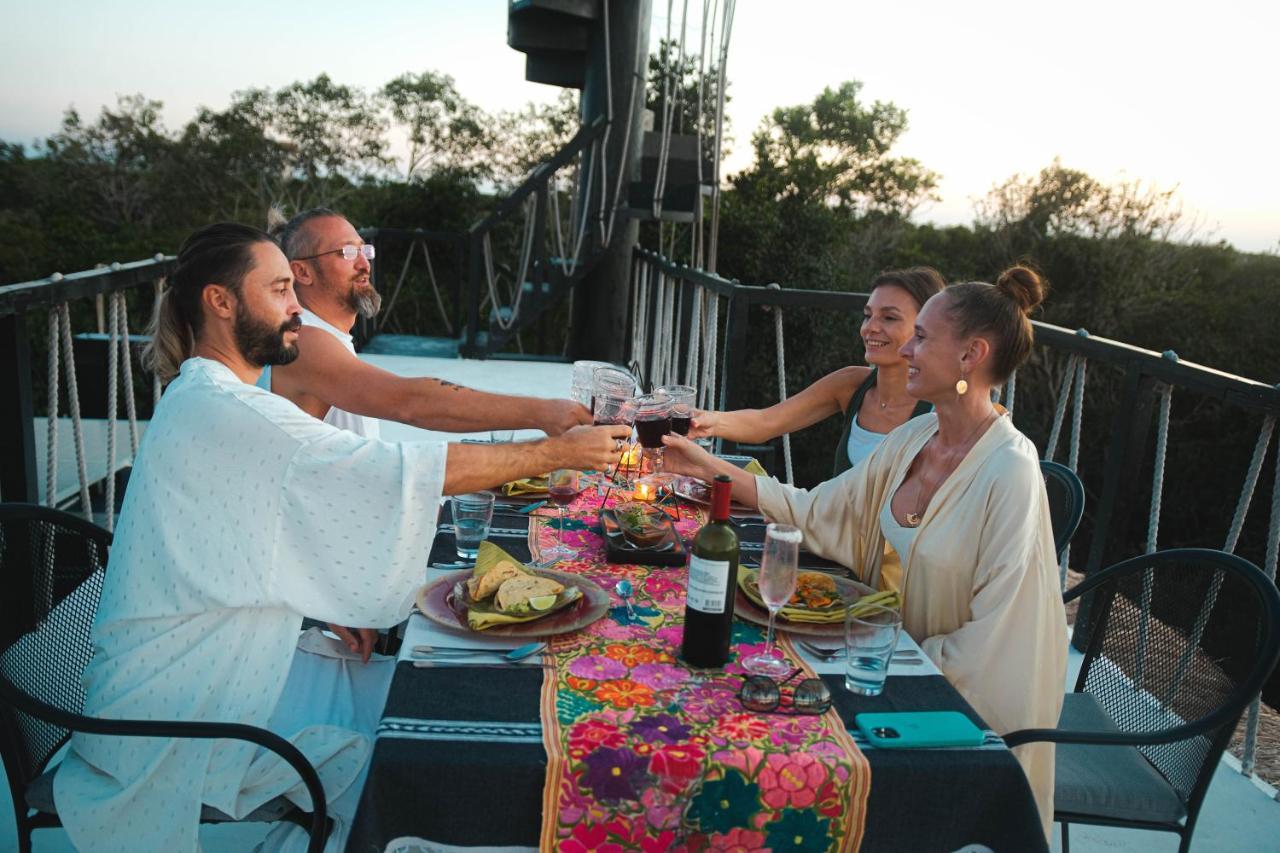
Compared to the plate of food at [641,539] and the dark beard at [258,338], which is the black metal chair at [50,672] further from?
the plate of food at [641,539]

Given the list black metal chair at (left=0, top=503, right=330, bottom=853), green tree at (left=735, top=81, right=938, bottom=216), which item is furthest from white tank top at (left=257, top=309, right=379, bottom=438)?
green tree at (left=735, top=81, right=938, bottom=216)

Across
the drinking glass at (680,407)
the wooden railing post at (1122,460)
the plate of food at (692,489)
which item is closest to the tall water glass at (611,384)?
the drinking glass at (680,407)

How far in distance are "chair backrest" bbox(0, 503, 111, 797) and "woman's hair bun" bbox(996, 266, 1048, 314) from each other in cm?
197

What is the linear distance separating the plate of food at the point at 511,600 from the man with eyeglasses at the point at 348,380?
0.71 metres

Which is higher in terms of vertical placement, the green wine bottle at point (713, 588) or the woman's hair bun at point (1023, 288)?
the woman's hair bun at point (1023, 288)

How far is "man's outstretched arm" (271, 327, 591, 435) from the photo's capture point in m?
2.47

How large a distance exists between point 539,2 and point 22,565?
5.75 m

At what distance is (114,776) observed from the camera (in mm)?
1476

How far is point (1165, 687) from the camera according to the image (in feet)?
5.87

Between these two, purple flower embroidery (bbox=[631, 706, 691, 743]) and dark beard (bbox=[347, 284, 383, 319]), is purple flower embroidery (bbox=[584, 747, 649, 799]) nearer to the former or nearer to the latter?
purple flower embroidery (bbox=[631, 706, 691, 743])

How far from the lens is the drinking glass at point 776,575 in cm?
139

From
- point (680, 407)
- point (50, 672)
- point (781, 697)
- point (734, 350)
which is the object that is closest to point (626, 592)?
point (781, 697)

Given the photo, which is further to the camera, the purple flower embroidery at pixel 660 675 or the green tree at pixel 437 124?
the green tree at pixel 437 124

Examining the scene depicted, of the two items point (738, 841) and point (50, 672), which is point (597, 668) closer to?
point (738, 841)
